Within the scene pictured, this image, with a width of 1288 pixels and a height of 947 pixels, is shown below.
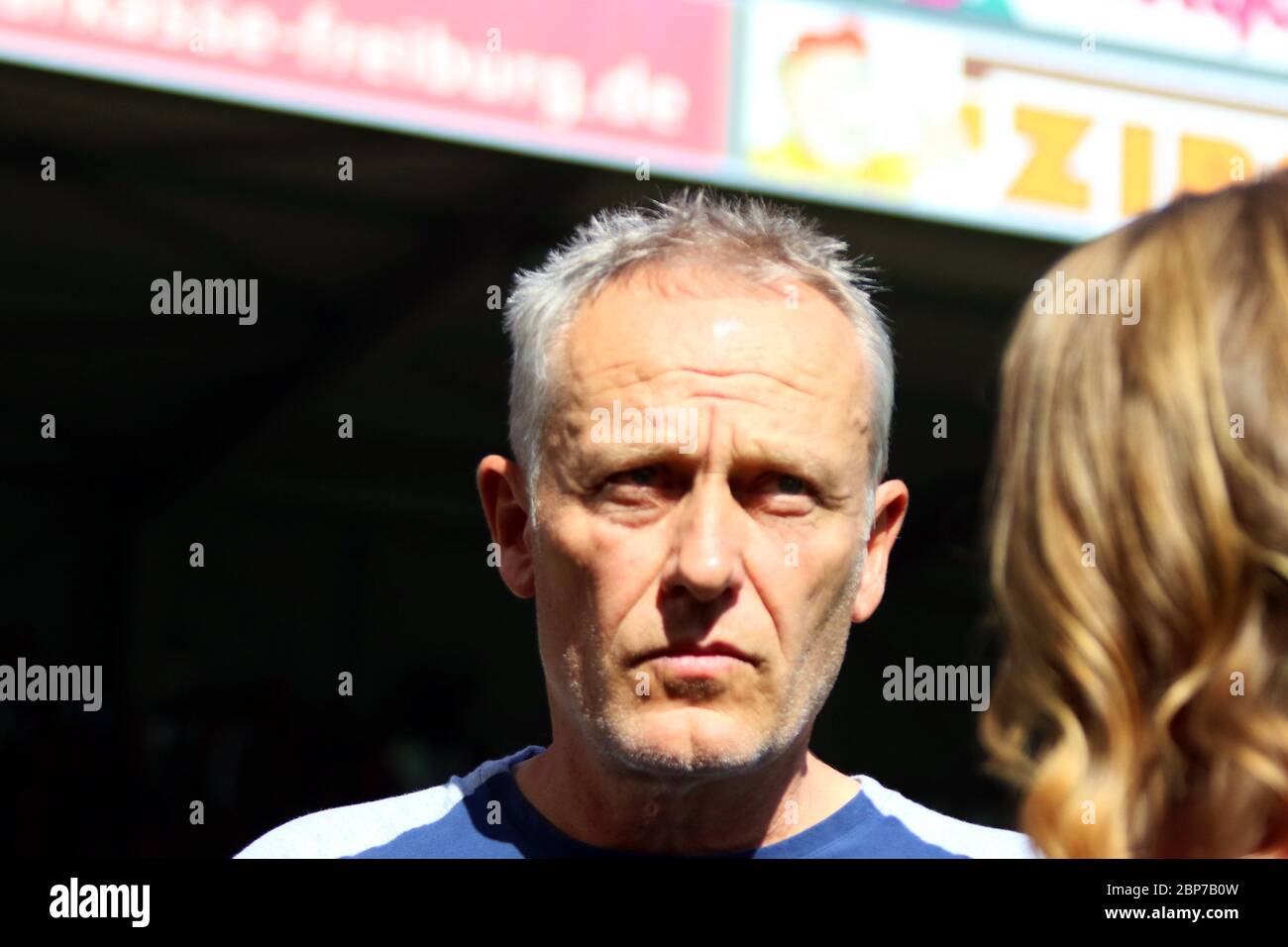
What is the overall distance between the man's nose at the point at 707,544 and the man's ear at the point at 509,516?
0.29 m

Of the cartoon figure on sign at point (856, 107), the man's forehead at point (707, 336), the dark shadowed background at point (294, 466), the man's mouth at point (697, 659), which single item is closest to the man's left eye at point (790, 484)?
the man's forehead at point (707, 336)

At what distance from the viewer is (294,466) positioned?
31.2ft

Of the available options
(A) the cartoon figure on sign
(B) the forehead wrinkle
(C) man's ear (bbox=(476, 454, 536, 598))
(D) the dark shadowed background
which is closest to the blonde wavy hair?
(B) the forehead wrinkle

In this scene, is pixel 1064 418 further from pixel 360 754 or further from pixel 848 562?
pixel 360 754

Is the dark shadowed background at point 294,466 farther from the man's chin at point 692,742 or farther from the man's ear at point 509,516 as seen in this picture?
the man's chin at point 692,742

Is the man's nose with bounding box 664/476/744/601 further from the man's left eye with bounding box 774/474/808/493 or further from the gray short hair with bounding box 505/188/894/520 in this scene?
the gray short hair with bounding box 505/188/894/520

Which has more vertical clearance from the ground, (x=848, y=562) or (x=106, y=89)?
(x=106, y=89)

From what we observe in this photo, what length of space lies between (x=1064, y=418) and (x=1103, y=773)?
306 millimetres

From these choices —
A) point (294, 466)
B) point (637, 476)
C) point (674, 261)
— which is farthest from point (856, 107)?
point (294, 466)

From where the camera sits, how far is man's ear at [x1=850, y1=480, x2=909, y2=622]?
215 cm

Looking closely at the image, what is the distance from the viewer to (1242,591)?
1.28 meters

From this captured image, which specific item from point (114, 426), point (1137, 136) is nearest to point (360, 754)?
point (114, 426)

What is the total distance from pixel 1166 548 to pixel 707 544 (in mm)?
726

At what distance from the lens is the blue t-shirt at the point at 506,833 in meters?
2.03
